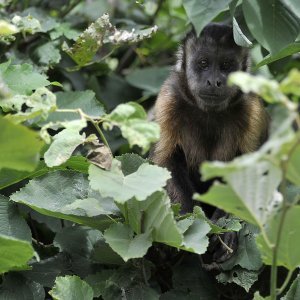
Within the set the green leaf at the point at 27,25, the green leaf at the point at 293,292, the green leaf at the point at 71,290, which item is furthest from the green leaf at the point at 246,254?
the green leaf at the point at 27,25

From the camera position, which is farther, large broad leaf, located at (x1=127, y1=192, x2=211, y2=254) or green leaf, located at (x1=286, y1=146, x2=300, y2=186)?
large broad leaf, located at (x1=127, y1=192, x2=211, y2=254)

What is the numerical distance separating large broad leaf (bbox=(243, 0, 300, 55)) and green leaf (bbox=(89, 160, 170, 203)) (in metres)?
0.99

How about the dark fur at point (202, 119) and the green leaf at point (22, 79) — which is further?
the dark fur at point (202, 119)

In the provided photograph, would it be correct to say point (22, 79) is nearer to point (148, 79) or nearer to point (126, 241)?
point (126, 241)

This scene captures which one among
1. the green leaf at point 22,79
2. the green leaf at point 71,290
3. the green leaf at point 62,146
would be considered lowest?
the green leaf at point 71,290

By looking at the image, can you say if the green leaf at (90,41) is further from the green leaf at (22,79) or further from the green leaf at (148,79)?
the green leaf at (148,79)

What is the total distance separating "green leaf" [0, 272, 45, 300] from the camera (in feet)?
10.8

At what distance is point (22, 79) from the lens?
3.75 m

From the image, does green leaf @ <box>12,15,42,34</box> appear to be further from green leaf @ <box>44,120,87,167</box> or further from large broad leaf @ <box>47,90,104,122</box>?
green leaf @ <box>44,120,87,167</box>

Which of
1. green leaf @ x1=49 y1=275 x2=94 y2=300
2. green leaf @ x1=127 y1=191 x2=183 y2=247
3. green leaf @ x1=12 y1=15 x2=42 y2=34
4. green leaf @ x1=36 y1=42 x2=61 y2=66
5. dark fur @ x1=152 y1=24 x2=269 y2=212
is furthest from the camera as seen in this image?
green leaf @ x1=36 y1=42 x2=61 y2=66

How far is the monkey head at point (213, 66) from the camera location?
4480mm

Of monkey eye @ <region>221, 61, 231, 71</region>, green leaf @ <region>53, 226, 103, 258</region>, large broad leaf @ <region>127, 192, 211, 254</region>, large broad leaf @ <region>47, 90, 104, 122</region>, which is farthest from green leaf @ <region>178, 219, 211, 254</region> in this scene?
monkey eye @ <region>221, 61, 231, 71</region>

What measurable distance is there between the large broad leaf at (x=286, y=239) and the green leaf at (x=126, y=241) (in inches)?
23.5

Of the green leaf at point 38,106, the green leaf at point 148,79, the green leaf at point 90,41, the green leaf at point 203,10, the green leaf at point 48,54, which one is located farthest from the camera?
the green leaf at point 148,79
